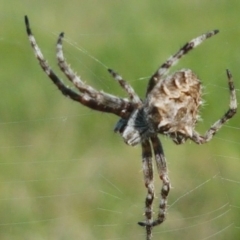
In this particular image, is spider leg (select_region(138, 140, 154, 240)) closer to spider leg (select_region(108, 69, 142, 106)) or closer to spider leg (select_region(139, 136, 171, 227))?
spider leg (select_region(139, 136, 171, 227))

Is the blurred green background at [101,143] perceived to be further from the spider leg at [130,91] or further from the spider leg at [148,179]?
the spider leg at [130,91]

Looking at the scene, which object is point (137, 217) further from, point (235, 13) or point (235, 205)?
point (235, 13)

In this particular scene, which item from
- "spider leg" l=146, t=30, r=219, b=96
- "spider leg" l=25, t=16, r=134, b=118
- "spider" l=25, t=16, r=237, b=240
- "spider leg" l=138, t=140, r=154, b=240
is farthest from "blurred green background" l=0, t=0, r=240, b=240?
"spider leg" l=146, t=30, r=219, b=96

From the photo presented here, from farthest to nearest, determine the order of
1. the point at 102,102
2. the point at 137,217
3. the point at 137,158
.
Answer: the point at 137,158, the point at 137,217, the point at 102,102

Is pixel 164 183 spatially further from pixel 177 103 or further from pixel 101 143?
pixel 101 143

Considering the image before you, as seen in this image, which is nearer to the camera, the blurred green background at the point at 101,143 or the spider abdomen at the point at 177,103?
the spider abdomen at the point at 177,103

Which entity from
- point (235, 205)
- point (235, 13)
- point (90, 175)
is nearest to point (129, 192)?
point (90, 175)

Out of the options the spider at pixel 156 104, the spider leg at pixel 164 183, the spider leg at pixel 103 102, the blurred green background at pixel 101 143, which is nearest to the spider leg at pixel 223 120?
the spider at pixel 156 104

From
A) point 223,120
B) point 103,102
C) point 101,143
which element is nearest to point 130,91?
point 103,102
